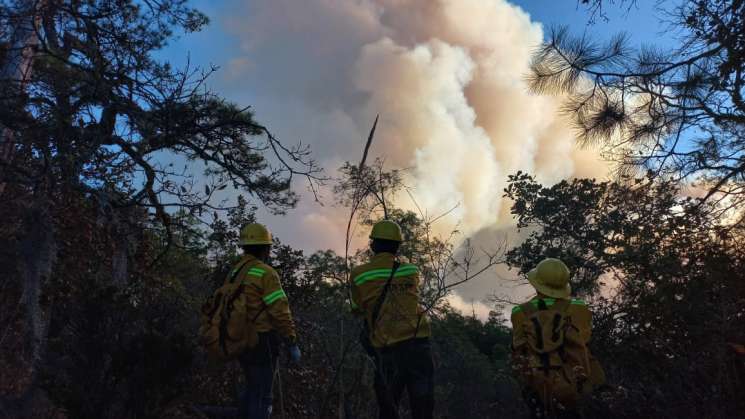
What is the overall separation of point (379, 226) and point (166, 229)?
560cm

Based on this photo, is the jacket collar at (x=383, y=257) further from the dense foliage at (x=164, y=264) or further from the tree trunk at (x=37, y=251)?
the tree trunk at (x=37, y=251)

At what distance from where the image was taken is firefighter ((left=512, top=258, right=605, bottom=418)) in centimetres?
320

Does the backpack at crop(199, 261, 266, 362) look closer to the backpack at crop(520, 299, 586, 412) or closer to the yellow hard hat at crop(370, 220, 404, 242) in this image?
the yellow hard hat at crop(370, 220, 404, 242)

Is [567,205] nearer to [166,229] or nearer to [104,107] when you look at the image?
[166,229]

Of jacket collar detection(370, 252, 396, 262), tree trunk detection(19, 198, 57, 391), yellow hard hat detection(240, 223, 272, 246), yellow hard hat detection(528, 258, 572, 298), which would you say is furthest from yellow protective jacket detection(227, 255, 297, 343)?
tree trunk detection(19, 198, 57, 391)

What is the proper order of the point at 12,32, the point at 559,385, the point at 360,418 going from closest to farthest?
the point at 559,385, the point at 360,418, the point at 12,32

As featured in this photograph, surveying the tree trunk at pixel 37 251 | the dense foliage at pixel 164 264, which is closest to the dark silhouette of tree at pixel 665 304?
the dense foliage at pixel 164 264

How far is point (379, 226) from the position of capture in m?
4.10

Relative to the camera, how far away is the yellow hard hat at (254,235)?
428cm

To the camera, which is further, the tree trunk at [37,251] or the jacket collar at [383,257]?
the tree trunk at [37,251]

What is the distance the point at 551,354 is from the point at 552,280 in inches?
18.7

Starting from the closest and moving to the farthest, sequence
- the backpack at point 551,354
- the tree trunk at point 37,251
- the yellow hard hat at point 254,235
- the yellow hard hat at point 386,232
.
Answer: the backpack at point 551,354 → the yellow hard hat at point 386,232 → the yellow hard hat at point 254,235 → the tree trunk at point 37,251

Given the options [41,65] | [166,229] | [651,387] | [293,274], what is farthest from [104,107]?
[651,387]

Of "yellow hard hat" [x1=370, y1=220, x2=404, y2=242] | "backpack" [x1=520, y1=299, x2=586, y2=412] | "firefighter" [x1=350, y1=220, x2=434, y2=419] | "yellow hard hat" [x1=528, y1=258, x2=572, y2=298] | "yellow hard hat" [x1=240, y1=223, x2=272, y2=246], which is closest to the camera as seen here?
"backpack" [x1=520, y1=299, x2=586, y2=412]
